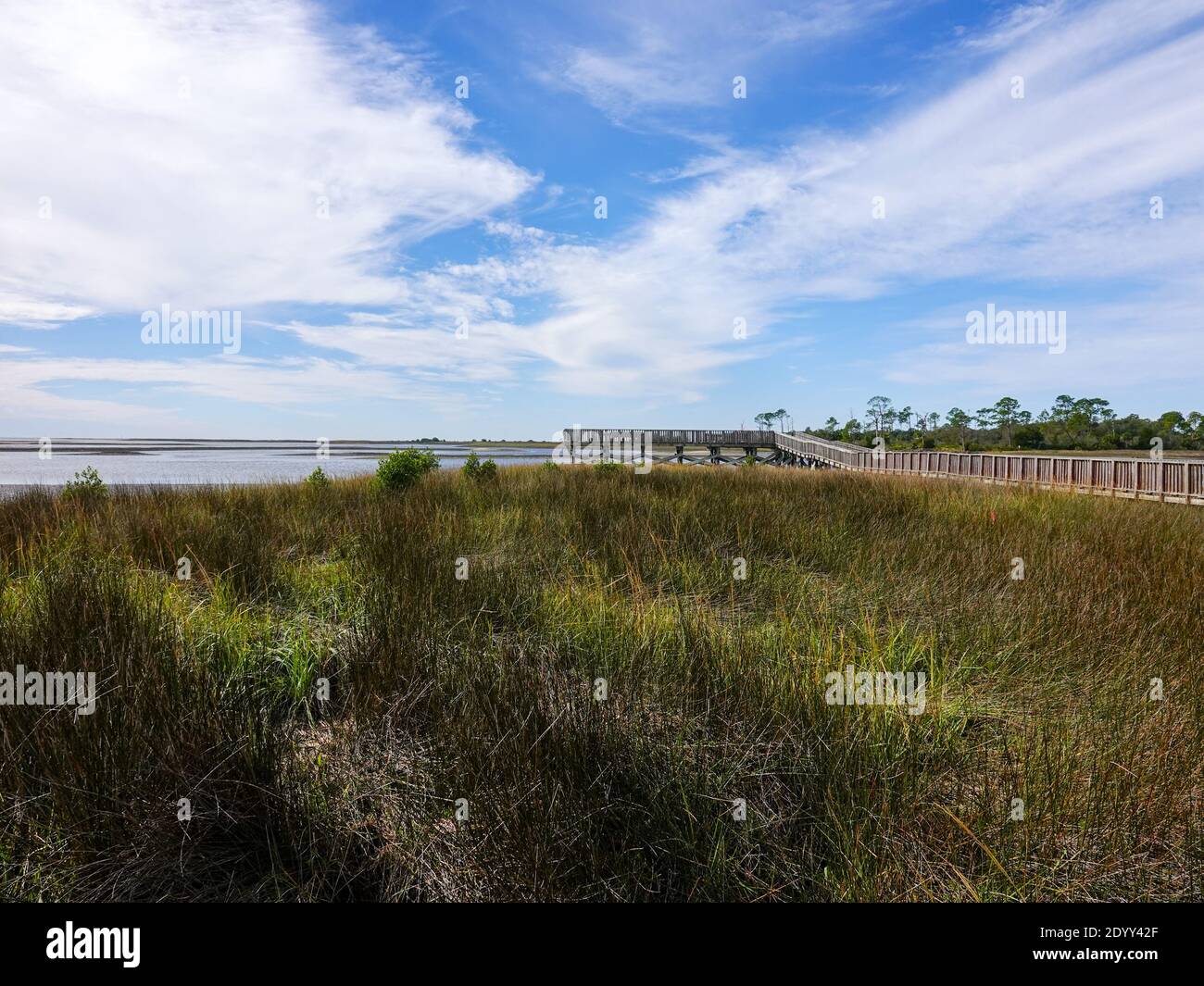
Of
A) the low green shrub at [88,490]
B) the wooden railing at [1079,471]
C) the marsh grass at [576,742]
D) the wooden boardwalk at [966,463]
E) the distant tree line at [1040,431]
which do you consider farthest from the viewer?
the distant tree line at [1040,431]

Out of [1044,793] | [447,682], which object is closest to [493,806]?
[447,682]

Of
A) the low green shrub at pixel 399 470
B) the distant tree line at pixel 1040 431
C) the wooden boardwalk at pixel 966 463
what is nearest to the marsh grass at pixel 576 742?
the low green shrub at pixel 399 470

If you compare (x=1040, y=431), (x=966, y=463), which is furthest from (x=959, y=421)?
(x=966, y=463)

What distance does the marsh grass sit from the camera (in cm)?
218

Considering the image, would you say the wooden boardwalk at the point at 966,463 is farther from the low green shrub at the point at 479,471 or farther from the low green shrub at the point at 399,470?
the low green shrub at the point at 399,470

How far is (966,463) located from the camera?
26.5 m

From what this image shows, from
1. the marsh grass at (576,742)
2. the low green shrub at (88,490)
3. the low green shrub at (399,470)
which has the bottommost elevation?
the marsh grass at (576,742)

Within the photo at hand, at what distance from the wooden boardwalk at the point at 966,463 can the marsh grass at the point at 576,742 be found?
570 inches

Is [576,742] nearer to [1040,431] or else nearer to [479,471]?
[479,471]

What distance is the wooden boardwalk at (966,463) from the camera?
17.0m

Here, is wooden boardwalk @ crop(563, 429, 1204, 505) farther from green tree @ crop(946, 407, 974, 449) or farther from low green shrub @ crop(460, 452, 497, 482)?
green tree @ crop(946, 407, 974, 449)

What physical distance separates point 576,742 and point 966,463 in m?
29.1

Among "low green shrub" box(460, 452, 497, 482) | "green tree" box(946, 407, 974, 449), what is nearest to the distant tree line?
"green tree" box(946, 407, 974, 449)
